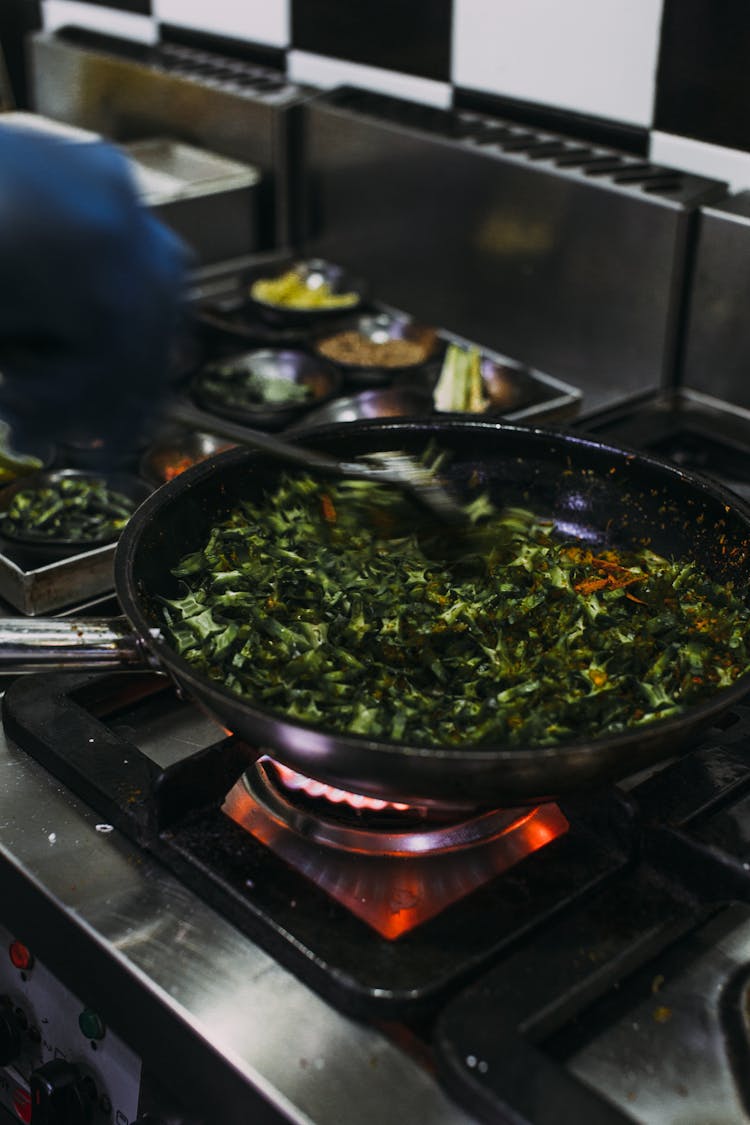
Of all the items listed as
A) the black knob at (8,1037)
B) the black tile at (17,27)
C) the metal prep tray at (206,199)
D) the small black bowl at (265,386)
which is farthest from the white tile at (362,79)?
the black knob at (8,1037)

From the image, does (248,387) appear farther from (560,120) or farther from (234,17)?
(234,17)

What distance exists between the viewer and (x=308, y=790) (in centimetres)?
121

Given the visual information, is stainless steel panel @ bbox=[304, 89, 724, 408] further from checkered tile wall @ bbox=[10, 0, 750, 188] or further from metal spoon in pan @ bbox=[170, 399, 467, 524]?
metal spoon in pan @ bbox=[170, 399, 467, 524]

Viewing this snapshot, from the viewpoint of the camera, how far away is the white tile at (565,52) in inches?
80.6

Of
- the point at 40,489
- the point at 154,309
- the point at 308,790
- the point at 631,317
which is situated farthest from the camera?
the point at 631,317

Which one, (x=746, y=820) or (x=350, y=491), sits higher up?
(x=350, y=491)

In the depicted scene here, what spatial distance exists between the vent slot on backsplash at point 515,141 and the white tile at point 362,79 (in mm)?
30

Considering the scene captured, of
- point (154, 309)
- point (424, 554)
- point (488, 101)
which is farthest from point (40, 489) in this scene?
point (488, 101)

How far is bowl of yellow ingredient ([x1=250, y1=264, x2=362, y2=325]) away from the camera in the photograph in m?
2.34

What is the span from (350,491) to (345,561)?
0.12 m

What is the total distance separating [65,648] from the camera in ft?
3.70

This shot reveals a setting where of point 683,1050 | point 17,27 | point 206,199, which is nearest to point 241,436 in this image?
point 683,1050

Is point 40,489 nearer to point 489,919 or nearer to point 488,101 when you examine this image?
point 489,919

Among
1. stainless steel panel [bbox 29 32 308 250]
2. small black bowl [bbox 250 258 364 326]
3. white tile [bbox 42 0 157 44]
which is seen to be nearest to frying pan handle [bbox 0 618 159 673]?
small black bowl [bbox 250 258 364 326]
